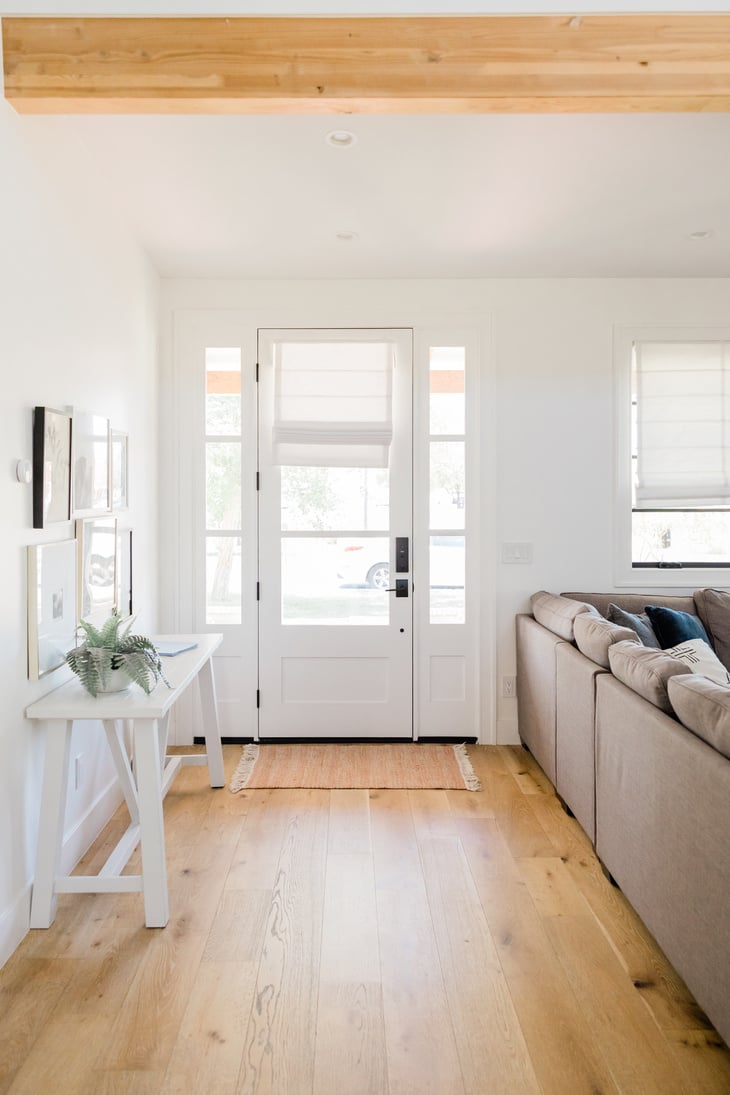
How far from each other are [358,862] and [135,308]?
2.62 m

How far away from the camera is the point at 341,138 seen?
8.24 feet

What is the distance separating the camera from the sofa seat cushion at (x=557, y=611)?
3.23 meters

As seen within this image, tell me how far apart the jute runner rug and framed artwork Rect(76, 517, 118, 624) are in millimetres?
1090

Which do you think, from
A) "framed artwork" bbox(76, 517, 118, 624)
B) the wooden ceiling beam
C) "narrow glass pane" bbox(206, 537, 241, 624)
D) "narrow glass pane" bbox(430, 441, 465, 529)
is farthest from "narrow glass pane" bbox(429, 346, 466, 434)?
the wooden ceiling beam

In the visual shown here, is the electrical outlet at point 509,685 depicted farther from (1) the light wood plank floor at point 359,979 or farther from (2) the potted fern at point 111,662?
(2) the potted fern at point 111,662

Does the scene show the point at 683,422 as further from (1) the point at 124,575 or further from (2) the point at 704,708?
(1) the point at 124,575

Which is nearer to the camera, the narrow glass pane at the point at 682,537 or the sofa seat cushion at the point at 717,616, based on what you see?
the sofa seat cushion at the point at 717,616

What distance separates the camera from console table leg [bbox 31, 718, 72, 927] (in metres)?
2.24

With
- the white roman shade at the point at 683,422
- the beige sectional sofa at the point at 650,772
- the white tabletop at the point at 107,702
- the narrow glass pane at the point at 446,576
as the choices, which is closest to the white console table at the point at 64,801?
the white tabletop at the point at 107,702

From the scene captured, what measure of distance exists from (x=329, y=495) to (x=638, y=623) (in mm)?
1694

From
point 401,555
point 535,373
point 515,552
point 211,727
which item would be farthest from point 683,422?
point 211,727

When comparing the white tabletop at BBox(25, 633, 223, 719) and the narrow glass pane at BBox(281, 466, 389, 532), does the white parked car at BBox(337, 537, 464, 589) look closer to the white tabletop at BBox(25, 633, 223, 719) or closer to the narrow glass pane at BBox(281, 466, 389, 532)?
the narrow glass pane at BBox(281, 466, 389, 532)

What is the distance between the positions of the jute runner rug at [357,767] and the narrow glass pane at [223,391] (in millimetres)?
1739

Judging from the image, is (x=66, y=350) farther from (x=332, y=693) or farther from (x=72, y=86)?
(x=332, y=693)
